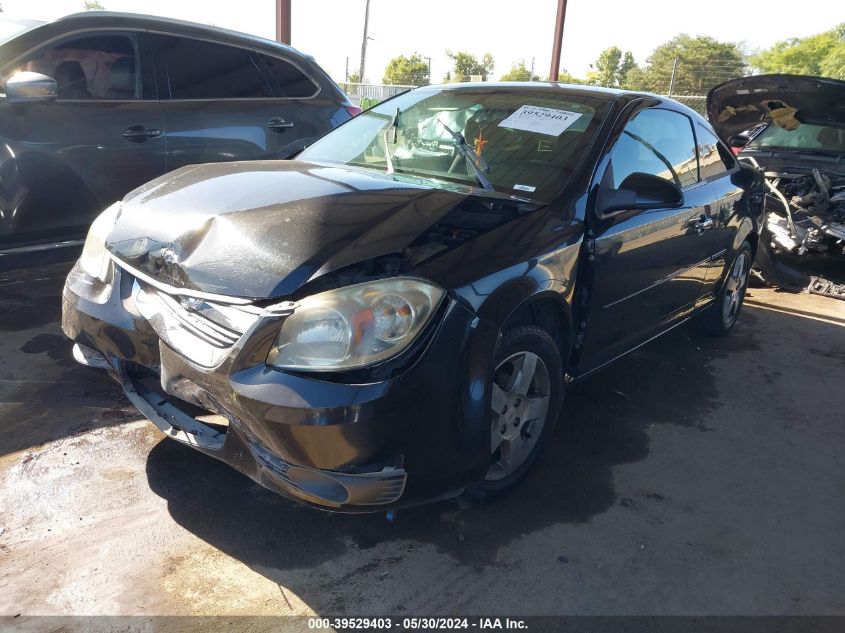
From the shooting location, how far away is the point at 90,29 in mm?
4238

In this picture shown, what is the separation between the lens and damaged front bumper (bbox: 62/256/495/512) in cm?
199

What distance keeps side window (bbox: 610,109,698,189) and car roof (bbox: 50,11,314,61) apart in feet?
9.86

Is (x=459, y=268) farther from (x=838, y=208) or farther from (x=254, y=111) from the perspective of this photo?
(x=838, y=208)

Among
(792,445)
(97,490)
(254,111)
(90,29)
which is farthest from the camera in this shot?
(254,111)

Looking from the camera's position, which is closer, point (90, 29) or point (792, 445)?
point (792, 445)

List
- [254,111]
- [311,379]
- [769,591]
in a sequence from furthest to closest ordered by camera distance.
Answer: [254,111]
[769,591]
[311,379]

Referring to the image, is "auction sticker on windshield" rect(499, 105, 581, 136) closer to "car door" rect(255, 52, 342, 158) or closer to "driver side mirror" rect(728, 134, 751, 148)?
"car door" rect(255, 52, 342, 158)

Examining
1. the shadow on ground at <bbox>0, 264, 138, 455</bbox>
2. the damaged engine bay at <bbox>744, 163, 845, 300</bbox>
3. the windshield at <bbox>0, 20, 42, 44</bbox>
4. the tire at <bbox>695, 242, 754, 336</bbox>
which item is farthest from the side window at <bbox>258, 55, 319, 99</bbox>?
the damaged engine bay at <bbox>744, 163, 845, 300</bbox>

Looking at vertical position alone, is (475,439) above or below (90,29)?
below

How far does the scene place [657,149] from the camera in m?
3.62

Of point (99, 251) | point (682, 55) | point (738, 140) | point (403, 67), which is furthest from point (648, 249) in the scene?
point (403, 67)

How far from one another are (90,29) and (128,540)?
10.9 ft

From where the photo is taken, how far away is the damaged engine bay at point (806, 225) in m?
6.51

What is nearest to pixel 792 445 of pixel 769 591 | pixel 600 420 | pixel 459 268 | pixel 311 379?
pixel 600 420
